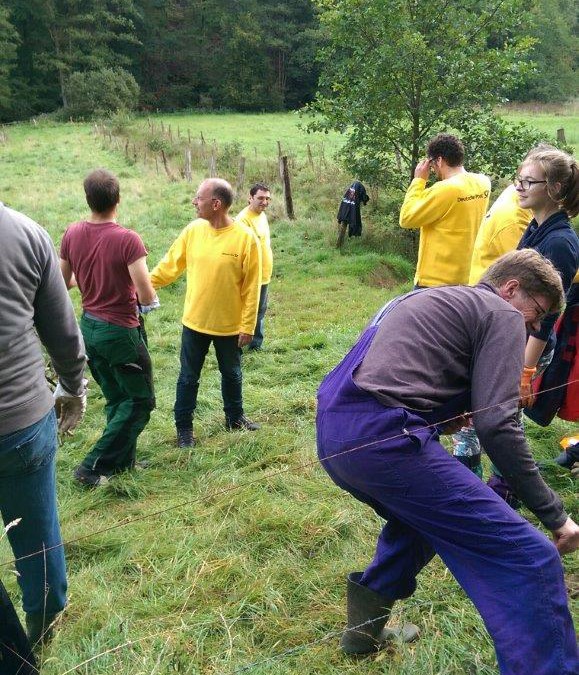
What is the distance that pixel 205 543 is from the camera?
3258 mm

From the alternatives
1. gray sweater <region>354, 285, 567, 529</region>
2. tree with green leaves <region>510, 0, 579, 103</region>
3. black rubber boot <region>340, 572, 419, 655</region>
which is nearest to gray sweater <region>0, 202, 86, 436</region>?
gray sweater <region>354, 285, 567, 529</region>

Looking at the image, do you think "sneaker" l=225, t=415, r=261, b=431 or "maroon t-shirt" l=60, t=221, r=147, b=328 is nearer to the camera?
"maroon t-shirt" l=60, t=221, r=147, b=328

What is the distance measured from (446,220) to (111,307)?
94.7 inches

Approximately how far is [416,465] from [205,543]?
5.72 feet

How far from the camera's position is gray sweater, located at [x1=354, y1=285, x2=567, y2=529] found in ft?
6.26

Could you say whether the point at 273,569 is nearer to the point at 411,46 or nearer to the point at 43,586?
the point at 43,586

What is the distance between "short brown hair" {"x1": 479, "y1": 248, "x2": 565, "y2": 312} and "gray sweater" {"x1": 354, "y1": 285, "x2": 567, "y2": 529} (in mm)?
167

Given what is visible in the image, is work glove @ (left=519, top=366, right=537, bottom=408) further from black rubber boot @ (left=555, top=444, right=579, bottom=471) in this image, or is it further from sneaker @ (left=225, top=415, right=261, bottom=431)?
sneaker @ (left=225, top=415, right=261, bottom=431)

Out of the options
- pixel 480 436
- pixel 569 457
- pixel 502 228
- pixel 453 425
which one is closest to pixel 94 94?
pixel 502 228

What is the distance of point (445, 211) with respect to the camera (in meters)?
4.28

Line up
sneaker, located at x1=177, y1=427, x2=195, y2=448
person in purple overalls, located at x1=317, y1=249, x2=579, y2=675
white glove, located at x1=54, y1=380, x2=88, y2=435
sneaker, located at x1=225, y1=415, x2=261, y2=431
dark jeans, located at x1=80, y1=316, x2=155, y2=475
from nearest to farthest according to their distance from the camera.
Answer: person in purple overalls, located at x1=317, y1=249, x2=579, y2=675, white glove, located at x1=54, y1=380, x2=88, y2=435, dark jeans, located at x1=80, y1=316, x2=155, y2=475, sneaker, located at x1=177, y1=427, x2=195, y2=448, sneaker, located at x1=225, y1=415, x2=261, y2=431

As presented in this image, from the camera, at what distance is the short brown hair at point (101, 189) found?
366cm

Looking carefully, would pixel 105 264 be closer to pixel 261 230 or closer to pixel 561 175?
pixel 561 175

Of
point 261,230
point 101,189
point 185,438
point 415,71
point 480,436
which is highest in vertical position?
point 415,71
